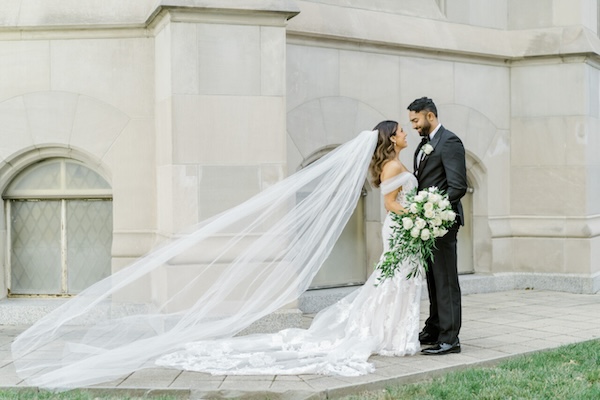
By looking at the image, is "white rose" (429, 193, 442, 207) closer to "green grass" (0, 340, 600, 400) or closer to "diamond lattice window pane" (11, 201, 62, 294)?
"green grass" (0, 340, 600, 400)

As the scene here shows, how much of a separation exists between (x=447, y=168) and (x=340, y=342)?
1819 mm

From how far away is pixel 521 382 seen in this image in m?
6.22

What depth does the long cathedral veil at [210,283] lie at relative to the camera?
6414mm

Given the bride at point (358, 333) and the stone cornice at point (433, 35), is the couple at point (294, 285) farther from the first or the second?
the stone cornice at point (433, 35)

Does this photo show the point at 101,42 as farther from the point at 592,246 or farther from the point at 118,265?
the point at 592,246

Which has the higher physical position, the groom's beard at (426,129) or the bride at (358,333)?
the groom's beard at (426,129)

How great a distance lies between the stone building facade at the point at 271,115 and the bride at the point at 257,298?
0.80 meters

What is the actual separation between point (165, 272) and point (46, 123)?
7.64ft

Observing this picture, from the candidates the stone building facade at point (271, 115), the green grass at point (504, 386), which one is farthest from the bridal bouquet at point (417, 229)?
the stone building facade at point (271, 115)

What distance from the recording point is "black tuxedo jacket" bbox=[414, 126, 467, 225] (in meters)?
7.21

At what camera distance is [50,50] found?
8.88 metres

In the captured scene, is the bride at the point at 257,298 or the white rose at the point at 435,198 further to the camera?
the white rose at the point at 435,198

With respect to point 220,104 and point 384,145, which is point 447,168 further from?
point 220,104

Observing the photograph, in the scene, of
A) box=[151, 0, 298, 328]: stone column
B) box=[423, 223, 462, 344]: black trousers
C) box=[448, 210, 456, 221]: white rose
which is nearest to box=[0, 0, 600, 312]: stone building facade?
box=[151, 0, 298, 328]: stone column
